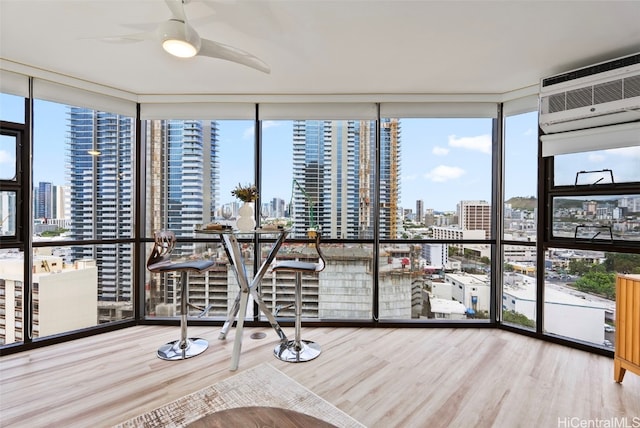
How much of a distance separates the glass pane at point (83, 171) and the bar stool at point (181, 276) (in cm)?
96

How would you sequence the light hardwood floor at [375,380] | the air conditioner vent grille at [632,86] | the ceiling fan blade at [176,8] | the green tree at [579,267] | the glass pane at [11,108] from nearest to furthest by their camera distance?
the ceiling fan blade at [176,8] < the light hardwood floor at [375,380] < the air conditioner vent grille at [632,86] < the glass pane at [11,108] < the green tree at [579,267]

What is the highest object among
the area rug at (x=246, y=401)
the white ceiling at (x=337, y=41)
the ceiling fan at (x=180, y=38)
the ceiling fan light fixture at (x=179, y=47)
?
the white ceiling at (x=337, y=41)

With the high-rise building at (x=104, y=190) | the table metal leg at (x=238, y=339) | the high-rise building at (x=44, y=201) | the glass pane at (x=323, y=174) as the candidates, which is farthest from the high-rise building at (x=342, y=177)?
the high-rise building at (x=44, y=201)

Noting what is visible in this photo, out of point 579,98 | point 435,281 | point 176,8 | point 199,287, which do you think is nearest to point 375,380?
point 435,281

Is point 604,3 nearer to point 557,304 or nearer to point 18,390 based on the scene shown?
point 557,304

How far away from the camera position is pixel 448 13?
179 centimetres

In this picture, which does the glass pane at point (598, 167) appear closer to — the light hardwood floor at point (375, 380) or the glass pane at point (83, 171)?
the light hardwood floor at point (375, 380)

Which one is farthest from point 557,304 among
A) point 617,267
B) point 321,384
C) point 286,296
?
point 286,296

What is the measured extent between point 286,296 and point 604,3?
3435 millimetres

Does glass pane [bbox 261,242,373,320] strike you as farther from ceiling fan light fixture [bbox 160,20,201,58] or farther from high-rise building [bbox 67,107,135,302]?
ceiling fan light fixture [bbox 160,20,201,58]

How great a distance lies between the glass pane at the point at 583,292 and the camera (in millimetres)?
2549

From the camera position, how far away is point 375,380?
212 centimetres

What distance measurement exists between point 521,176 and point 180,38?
129 inches

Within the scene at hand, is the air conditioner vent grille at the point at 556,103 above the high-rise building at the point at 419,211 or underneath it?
above
